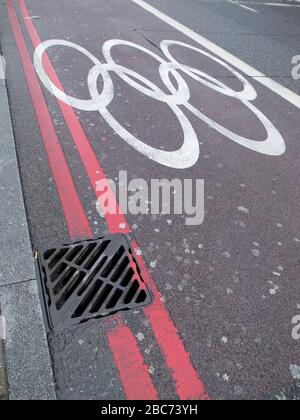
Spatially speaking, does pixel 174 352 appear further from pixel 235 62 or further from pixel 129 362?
pixel 235 62

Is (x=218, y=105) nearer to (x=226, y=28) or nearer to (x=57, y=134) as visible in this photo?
(x=57, y=134)

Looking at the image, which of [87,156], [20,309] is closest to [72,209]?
[87,156]

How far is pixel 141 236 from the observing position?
290cm

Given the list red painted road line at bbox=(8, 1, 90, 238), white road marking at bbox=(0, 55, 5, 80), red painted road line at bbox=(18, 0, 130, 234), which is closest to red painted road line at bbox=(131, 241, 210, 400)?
red painted road line at bbox=(18, 0, 130, 234)

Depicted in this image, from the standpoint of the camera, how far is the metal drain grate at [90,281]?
233cm

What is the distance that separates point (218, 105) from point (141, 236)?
A: 283cm

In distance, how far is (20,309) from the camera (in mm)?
2219

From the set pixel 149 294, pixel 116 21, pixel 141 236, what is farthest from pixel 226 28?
pixel 149 294

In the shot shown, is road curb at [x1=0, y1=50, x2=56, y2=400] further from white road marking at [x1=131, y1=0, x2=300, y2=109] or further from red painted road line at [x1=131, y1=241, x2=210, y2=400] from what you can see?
white road marking at [x1=131, y1=0, x2=300, y2=109]

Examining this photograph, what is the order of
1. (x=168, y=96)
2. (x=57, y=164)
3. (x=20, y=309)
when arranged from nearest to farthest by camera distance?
(x=20, y=309)
(x=57, y=164)
(x=168, y=96)

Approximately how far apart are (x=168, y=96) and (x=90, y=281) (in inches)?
130

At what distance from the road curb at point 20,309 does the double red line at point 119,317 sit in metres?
0.37

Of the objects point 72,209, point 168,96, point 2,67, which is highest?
point 2,67

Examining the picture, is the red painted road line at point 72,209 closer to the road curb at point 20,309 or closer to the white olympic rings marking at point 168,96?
A: the white olympic rings marking at point 168,96
